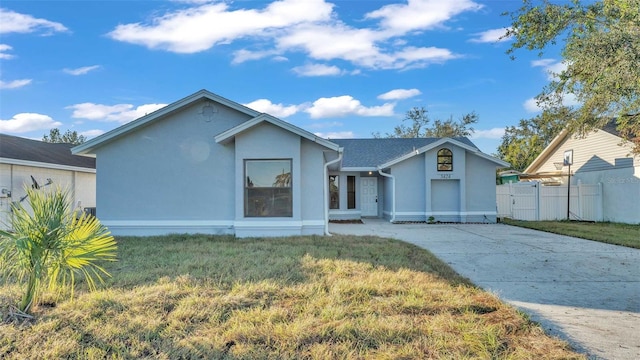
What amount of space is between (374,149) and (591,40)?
43.9 ft

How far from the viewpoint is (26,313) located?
4176 mm

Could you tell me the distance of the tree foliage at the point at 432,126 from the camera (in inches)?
1345

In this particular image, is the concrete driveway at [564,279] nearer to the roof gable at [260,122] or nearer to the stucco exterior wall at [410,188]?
the roof gable at [260,122]

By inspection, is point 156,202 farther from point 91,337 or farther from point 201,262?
point 91,337

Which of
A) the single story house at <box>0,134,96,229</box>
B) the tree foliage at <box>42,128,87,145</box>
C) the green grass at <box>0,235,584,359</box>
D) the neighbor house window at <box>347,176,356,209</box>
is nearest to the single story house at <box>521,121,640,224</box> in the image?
the neighbor house window at <box>347,176,356,209</box>

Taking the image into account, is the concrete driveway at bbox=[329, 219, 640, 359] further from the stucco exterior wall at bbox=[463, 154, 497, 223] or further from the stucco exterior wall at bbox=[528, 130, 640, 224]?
the stucco exterior wall at bbox=[528, 130, 640, 224]

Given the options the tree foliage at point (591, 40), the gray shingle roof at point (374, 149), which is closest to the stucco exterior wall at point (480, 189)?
the gray shingle roof at point (374, 149)

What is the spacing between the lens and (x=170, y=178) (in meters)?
10.8

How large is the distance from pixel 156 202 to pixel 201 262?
4949 millimetres

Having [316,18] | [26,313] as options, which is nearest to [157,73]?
[316,18]

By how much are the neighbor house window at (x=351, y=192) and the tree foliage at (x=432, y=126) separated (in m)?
19.1

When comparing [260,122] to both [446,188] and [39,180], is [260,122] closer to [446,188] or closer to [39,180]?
[446,188]

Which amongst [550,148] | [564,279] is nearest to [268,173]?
[564,279]

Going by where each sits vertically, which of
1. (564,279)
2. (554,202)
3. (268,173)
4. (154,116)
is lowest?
(564,279)
